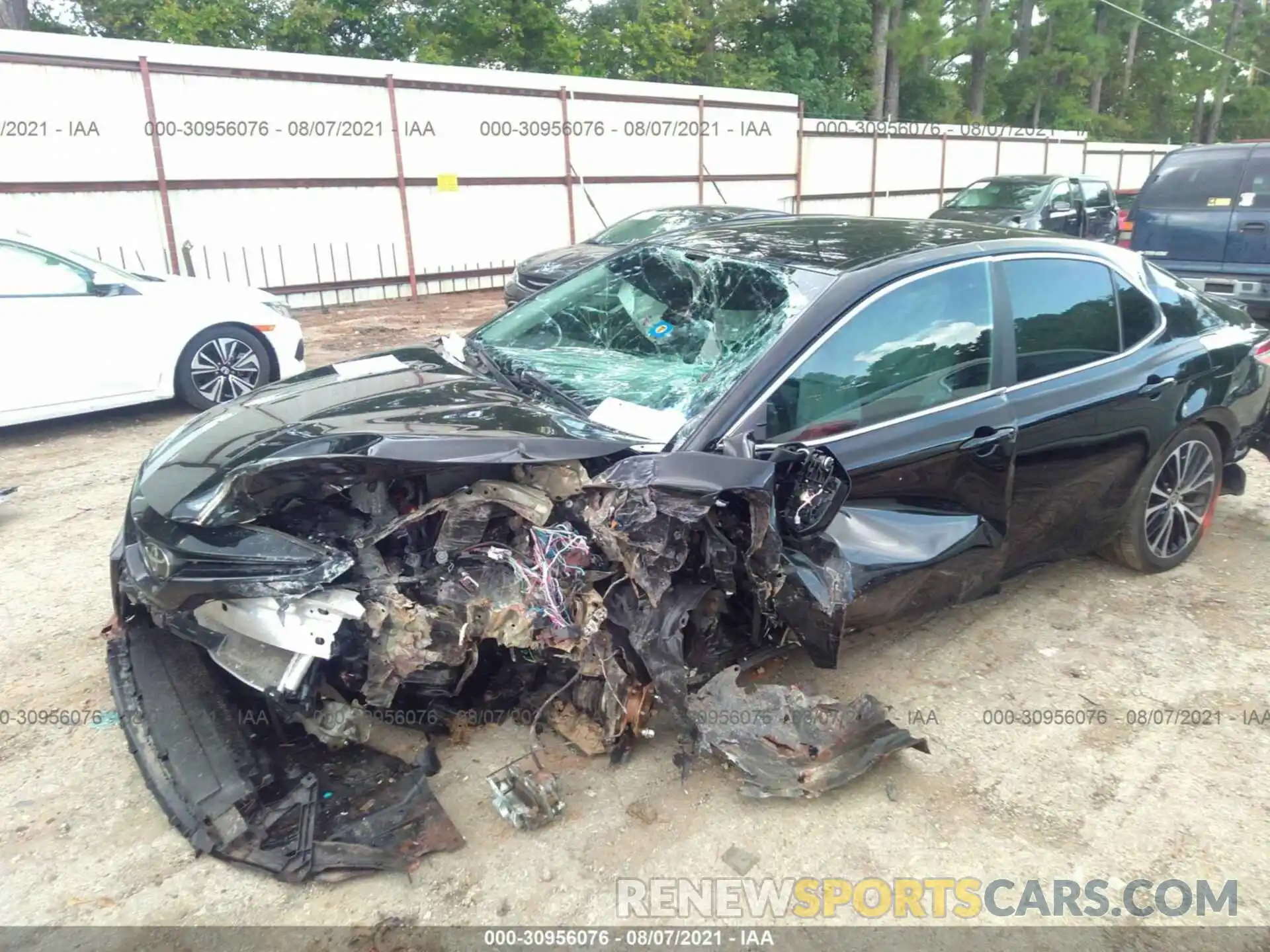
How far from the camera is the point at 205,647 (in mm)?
2754

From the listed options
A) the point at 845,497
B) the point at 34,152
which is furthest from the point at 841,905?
the point at 34,152

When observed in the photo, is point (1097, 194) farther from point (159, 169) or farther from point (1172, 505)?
point (159, 169)

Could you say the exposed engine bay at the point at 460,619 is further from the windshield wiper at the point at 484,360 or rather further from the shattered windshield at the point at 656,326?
the windshield wiper at the point at 484,360

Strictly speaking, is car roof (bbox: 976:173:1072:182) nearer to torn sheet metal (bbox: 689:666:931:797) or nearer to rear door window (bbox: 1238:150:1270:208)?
rear door window (bbox: 1238:150:1270:208)

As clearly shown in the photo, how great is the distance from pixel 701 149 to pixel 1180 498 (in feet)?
43.5

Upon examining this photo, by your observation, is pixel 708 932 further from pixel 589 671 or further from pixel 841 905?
pixel 589 671

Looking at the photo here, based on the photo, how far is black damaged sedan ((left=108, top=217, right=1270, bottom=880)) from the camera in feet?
8.52

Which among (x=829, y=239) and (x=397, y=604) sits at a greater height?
(x=829, y=239)

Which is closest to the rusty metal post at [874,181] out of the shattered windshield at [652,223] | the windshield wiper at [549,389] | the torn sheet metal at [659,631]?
the shattered windshield at [652,223]

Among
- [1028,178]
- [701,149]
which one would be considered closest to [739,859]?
[1028,178]

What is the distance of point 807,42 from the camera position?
27.7m

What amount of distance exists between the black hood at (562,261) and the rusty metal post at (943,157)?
15.0 metres

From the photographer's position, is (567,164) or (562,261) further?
(567,164)

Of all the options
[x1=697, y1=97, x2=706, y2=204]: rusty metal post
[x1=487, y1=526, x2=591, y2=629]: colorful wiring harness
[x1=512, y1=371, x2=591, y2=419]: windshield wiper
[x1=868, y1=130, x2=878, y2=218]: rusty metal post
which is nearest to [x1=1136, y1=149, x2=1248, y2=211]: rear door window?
[x1=697, y1=97, x2=706, y2=204]: rusty metal post
